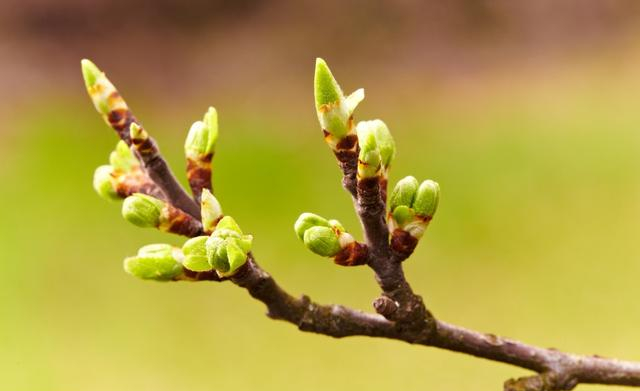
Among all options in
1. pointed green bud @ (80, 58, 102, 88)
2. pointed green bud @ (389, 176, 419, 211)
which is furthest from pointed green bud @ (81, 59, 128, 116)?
pointed green bud @ (389, 176, 419, 211)

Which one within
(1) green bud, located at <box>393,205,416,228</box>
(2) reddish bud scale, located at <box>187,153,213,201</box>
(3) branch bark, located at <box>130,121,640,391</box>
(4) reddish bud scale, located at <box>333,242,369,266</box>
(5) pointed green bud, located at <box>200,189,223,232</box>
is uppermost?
(2) reddish bud scale, located at <box>187,153,213,201</box>

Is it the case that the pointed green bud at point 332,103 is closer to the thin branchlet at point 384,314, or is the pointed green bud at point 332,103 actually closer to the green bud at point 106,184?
the thin branchlet at point 384,314

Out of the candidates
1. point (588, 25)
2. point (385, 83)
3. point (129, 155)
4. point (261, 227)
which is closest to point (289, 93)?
point (385, 83)

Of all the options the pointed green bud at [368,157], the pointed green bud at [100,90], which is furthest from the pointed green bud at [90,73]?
the pointed green bud at [368,157]

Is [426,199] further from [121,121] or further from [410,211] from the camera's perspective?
[121,121]

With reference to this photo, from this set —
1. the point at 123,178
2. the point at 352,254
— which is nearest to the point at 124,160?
the point at 123,178

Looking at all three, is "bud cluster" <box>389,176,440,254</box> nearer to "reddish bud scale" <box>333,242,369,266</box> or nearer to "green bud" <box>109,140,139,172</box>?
"reddish bud scale" <box>333,242,369,266</box>

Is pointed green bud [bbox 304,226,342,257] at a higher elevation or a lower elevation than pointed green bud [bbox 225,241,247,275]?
higher
